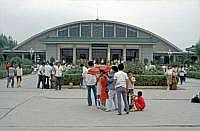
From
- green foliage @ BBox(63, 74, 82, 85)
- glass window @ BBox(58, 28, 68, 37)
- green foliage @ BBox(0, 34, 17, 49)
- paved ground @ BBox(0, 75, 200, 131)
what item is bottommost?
paved ground @ BBox(0, 75, 200, 131)

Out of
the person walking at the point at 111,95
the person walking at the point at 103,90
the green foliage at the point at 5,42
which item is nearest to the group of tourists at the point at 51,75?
the person walking at the point at 111,95

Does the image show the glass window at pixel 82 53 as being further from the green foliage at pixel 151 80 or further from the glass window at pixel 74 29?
the green foliage at pixel 151 80

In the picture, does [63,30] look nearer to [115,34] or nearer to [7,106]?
[115,34]

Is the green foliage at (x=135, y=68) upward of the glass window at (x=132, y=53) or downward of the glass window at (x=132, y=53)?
downward

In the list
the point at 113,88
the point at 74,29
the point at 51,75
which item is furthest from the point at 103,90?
the point at 74,29

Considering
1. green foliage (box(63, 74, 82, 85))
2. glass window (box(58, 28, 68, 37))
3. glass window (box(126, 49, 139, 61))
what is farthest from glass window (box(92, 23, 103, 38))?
green foliage (box(63, 74, 82, 85))

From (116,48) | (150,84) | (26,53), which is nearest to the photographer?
(150,84)

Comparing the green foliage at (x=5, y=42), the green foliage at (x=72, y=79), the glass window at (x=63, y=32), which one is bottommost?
the green foliage at (x=72, y=79)

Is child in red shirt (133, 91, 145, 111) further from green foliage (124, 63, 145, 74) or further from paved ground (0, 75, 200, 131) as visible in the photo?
green foliage (124, 63, 145, 74)

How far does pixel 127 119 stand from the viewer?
11438mm

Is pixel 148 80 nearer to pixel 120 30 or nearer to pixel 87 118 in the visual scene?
pixel 87 118

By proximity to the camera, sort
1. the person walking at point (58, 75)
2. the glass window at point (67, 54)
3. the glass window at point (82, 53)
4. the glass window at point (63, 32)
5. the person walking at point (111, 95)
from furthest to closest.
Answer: the glass window at point (63, 32) → the glass window at point (82, 53) → the glass window at point (67, 54) → the person walking at point (58, 75) → the person walking at point (111, 95)

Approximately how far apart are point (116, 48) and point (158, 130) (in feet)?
231

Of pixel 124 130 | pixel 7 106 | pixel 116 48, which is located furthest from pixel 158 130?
pixel 116 48
